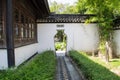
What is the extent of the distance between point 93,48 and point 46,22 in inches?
166

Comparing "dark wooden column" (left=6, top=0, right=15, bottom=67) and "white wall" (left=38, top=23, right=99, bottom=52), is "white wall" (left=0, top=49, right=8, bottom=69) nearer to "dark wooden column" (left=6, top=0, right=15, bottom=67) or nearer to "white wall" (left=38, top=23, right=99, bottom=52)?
"dark wooden column" (left=6, top=0, right=15, bottom=67)

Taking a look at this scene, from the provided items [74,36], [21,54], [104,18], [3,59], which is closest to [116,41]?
[104,18]

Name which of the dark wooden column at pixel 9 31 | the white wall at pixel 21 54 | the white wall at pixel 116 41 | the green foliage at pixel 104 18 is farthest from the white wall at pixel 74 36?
the dark wooden column at pixel 9 31

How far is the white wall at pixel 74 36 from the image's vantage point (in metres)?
19.4

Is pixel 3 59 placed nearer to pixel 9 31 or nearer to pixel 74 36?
pixel 9 31

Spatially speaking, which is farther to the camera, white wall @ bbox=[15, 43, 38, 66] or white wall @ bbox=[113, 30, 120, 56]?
white wall @ bbox=[113, 30, 120, 56]

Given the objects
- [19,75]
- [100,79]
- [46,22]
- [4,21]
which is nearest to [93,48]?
[46,22]

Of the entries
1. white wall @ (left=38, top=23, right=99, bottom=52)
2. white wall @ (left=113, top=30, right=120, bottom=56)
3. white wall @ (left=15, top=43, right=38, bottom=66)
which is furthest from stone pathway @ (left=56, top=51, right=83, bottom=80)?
white wall @ (left=113, top=30, right=120, bottom=56)

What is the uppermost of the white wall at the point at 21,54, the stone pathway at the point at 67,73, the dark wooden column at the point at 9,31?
the dark wooden column at the point at 9,31

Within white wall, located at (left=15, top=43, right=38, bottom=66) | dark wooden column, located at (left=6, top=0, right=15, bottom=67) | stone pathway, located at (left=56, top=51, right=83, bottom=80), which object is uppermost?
dark wooden column, located at (left=6, top=0, right=15, bottom=67)

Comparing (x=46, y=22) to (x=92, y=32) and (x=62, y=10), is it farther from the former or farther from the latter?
(x=62, y=10)

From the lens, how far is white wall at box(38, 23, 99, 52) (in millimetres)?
19391

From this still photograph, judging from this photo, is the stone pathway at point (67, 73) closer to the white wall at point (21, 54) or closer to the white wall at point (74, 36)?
the white wall at point (21, 54)

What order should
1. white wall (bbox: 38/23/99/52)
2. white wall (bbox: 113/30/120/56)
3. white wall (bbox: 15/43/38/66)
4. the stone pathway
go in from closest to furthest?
white wall (bbox: 15/43/38/66) < the stone pathway < white wall (bbox: 113/30/120/56) < white wall (bbox: 38/23/99/52)
